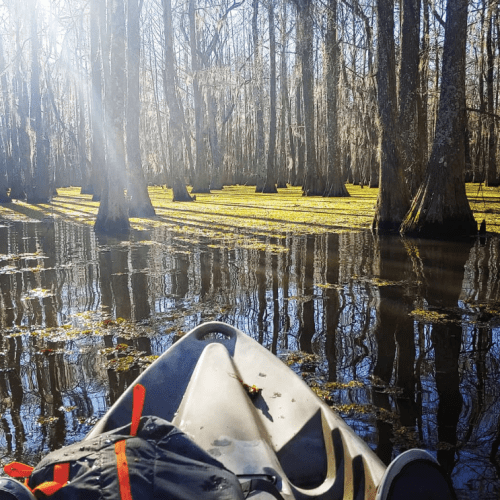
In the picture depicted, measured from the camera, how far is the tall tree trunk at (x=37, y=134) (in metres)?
20.4

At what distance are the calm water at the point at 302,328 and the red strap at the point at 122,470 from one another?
1.37 meters

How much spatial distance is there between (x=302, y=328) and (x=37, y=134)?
19.7m

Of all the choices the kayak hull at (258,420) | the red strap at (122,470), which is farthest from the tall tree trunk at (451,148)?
the red strap at (122,470)

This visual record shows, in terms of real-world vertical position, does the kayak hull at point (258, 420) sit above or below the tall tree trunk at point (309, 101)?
below

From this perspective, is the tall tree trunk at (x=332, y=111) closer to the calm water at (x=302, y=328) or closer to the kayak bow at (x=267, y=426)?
the calm water at (x=302, y=328)

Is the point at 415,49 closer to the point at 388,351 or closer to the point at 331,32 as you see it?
the point at 388,351

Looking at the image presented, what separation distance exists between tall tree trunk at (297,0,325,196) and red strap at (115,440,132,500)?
1995cm

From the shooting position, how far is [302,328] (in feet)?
15.2

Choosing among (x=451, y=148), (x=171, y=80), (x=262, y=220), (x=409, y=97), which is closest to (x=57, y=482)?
(x=451, y=148)

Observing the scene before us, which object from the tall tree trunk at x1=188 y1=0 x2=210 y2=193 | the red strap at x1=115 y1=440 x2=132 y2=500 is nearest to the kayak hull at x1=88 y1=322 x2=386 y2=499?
the red strap at x1=115 y1=440 x2=132 y2=500

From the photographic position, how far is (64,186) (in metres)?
53.7

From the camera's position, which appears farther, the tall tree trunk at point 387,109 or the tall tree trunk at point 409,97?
the tall tree trunk at point 409,97

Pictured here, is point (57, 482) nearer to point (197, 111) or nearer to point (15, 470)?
point (15, 470)

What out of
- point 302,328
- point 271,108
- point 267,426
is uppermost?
point 271,108
